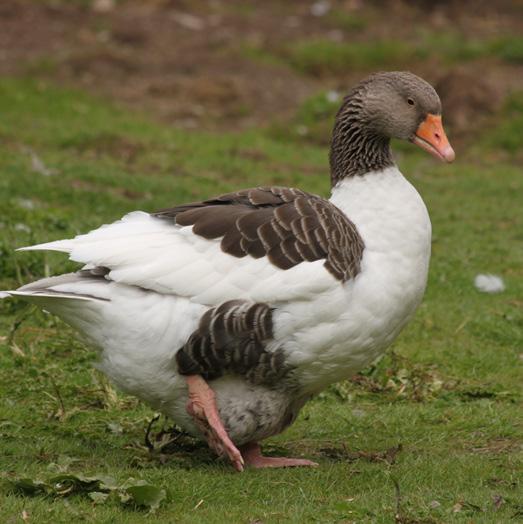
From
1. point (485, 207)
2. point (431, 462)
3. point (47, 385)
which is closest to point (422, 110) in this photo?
point (431, 462)

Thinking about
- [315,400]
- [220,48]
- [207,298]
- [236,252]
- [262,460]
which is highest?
[236,252]

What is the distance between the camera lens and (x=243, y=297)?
5836 mm

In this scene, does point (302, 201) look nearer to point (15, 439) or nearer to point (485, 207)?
point (15, 439)

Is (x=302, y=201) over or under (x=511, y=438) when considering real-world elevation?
over

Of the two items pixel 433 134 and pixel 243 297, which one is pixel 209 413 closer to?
pixel 243 297

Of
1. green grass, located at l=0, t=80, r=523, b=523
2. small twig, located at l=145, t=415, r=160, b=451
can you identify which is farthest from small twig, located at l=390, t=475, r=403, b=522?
small twig, located at l=145, t=415, r=160, b=451

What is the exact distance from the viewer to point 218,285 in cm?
584

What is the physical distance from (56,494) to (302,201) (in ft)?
6.45

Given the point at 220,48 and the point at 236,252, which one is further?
the point at 220,48

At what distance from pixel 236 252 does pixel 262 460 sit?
1.20 meters

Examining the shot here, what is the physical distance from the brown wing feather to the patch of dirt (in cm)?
905

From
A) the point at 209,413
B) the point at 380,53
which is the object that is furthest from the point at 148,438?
the point at 380,53

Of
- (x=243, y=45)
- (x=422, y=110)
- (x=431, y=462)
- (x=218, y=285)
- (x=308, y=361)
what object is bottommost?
(x=243, y=45)

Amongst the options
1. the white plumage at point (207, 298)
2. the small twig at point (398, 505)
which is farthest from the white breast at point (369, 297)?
the small twig at point (398, 505)
